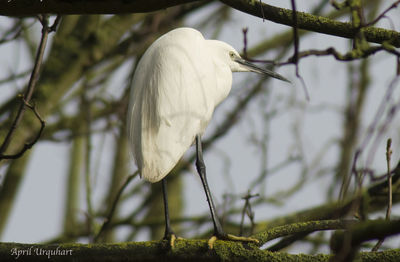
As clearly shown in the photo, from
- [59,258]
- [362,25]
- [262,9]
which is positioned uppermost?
[262,9]

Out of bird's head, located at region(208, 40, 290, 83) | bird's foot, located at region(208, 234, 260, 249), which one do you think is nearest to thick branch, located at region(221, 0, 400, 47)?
bird's foot, located at region(208, 234, 260, 249)

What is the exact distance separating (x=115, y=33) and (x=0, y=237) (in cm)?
219

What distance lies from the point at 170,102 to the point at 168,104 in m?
0.02

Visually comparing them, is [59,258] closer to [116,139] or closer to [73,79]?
[73,79]

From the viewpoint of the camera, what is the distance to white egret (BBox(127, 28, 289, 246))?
9.65 feet

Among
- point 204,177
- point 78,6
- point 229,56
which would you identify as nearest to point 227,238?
point 204,177

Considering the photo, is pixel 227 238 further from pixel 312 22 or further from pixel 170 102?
pixel 312 22

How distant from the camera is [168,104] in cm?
301

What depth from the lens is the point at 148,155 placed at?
9.56ft

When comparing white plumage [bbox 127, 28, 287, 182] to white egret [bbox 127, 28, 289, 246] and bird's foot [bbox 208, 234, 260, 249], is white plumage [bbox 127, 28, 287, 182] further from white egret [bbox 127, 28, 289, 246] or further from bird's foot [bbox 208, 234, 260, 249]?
bird's foot [bbox 208, 234, 260, 249]

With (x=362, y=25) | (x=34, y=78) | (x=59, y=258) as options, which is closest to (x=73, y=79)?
(x=34, y=78)

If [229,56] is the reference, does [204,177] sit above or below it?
below

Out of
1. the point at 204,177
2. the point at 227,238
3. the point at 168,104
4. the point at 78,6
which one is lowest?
the point at 227,238

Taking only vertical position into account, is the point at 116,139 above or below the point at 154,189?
above
